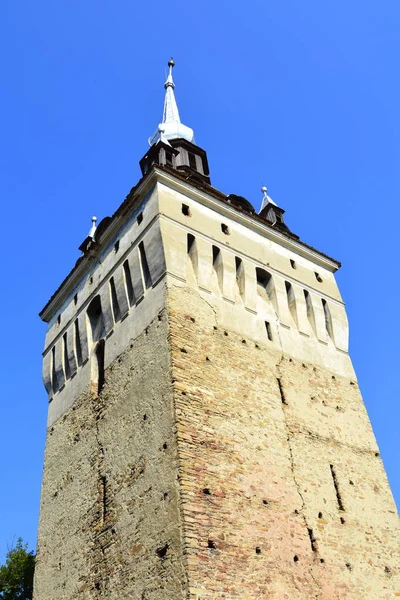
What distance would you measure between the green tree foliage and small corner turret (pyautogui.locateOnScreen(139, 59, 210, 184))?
12670 mm

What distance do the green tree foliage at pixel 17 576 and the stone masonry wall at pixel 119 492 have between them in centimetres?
570

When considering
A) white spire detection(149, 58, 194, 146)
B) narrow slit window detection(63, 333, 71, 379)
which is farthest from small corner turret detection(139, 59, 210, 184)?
narrow slit window detection(63, 333, 71, 379)

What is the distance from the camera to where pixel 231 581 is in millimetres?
10539

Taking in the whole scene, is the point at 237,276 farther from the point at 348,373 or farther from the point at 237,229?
the point at 348,373

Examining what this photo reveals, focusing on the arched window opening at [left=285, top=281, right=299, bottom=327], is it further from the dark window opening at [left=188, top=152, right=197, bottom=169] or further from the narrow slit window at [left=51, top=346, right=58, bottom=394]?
the narrow slit window at [left=51, top=346, right=58, bottom=394]

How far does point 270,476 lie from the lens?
499 inches

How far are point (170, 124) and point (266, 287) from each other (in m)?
8.90

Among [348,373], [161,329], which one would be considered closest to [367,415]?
[348,373]

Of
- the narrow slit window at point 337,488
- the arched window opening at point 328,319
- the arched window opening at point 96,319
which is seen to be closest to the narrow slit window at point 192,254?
the arched window opening at point 96,319

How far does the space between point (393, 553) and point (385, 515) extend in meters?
0.85

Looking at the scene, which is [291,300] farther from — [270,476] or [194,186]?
[270,476]

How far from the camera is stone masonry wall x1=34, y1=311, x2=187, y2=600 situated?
1110 centimetres

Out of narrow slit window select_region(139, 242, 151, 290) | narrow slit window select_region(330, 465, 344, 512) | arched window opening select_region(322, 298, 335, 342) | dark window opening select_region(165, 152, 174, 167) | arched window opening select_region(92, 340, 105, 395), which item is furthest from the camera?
dark window opening select_region(165, 152, 174, 167)

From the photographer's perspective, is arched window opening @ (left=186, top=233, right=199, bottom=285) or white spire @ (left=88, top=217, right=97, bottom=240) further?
white spire @ (left=88, top=217, right=97, bottom=240)
